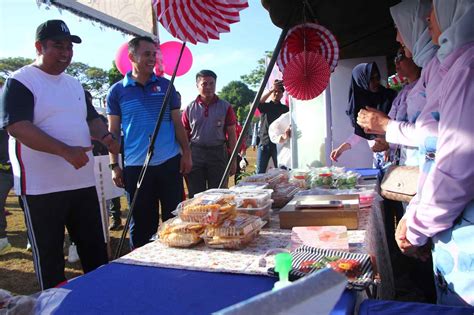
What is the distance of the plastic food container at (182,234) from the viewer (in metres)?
1.36

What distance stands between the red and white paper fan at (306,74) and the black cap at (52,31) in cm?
198

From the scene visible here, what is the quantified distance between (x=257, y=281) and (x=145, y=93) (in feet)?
5.98

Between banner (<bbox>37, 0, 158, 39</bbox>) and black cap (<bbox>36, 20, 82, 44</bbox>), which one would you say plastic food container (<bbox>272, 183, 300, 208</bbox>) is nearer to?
black cap (<bbox>36, 20, 82, 44</bbox>)

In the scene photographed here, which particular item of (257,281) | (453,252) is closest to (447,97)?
(453,252)

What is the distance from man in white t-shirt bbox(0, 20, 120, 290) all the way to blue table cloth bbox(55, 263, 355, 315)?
89 cm

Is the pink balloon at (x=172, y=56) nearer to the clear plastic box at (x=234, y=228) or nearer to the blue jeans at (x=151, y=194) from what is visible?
the blue jeans at (x=151, y=194)

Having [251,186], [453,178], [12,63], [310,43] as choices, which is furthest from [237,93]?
[453,178]

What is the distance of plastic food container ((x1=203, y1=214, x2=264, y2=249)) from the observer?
4.33 feet

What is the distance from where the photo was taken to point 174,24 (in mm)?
2084

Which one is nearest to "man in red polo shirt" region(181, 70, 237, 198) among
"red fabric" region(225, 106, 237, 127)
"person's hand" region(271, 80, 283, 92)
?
"red fabric" region(225, 106, 237, 127)

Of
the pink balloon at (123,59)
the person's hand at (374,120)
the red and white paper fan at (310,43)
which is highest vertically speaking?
the pink balloon at (123,59)

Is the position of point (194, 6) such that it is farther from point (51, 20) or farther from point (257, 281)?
point (257, 281)

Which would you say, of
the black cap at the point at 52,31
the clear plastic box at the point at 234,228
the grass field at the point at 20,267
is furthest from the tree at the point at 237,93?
the clear plastic box at the point at 234,228

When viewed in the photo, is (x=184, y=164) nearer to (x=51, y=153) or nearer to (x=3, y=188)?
(x=51, y=153)
